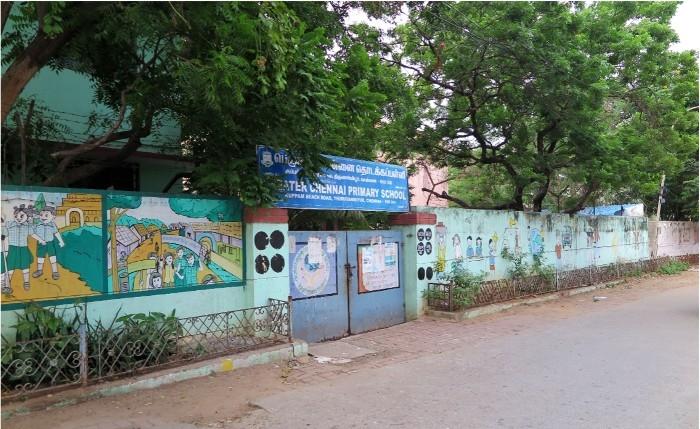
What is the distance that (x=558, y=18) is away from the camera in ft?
36.8

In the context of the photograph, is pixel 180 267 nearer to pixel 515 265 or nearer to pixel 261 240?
pixel 261 240

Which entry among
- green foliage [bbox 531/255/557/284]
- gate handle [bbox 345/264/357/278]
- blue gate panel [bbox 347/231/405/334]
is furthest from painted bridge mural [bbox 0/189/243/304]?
green foliage [bbox 531/255/557/284]

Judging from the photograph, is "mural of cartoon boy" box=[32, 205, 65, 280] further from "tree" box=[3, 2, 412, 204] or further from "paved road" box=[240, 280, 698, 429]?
"paved road" box=[240, 280, 698, 429]

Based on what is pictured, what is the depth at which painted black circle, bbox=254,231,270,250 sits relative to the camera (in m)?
7.43

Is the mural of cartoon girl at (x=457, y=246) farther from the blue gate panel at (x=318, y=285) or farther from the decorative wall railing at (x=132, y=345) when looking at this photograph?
the decorative wall railing at (x=132, y=345)

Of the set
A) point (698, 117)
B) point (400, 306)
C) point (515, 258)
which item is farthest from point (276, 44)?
point (698, 117)

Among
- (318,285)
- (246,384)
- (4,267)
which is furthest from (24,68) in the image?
(318,285)

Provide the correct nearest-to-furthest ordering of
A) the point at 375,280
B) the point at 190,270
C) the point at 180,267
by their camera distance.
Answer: the point at 180,267 → the point at 190,270 → the point at 375,280

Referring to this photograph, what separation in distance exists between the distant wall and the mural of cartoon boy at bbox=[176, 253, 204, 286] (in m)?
20.5

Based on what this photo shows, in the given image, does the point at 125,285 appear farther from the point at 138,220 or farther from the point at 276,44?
the point at 276,44

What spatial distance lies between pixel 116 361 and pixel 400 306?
5705 mm

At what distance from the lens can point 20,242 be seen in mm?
5395

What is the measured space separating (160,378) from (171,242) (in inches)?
69.8

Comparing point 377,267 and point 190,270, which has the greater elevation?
point 190,270
